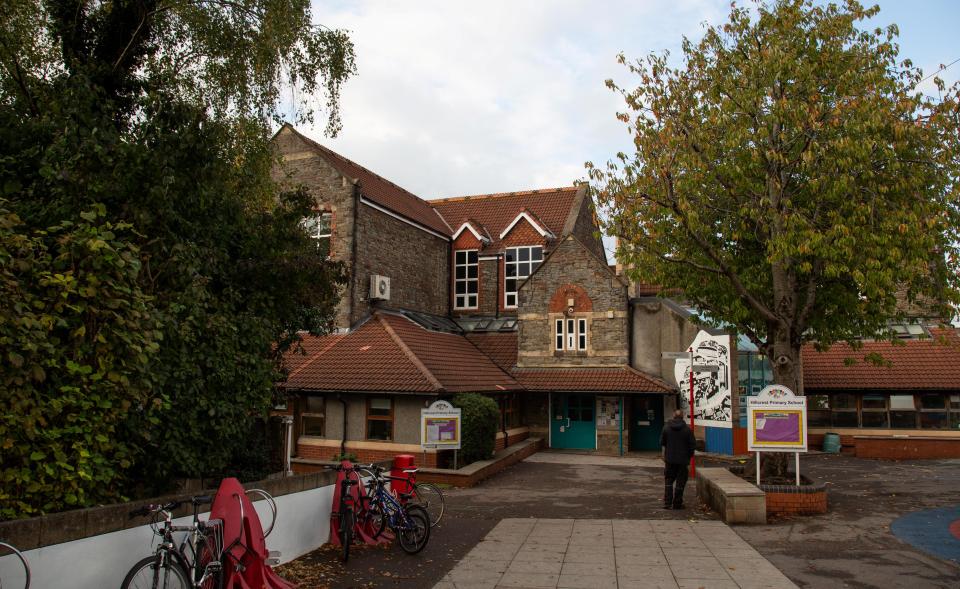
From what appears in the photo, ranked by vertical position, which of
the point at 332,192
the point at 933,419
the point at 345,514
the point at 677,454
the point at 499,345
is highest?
the point at 332,192

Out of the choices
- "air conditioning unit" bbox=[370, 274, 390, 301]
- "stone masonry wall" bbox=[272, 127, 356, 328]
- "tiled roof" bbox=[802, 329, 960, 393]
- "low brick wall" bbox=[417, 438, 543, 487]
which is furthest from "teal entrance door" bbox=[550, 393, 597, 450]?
"stone masonry wall" bbox=[272, 127, 356, 328]

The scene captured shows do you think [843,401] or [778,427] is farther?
[843,401]

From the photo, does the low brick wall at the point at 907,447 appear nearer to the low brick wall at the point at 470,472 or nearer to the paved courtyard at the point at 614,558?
the low brick wall at the point at 470,472

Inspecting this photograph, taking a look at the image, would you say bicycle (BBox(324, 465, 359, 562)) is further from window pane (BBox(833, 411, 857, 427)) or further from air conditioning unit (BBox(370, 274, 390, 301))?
window pane (BBox(833, 411, 857, 427))

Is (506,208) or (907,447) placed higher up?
(506,208)

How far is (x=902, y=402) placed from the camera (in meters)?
25.2

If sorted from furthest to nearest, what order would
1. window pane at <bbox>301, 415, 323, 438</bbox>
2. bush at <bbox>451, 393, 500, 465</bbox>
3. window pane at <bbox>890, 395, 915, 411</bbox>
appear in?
window pane at <bbox>890, 395, 915, 411</bbox>, window pane at <bbox>301, 415, 323, 438</bbox>, bush at <bbox>451, 393, 500, 465</bbox>

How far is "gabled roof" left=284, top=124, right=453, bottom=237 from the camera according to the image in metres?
25.4

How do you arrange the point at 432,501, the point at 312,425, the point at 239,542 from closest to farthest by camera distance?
the point at 239,542
the point at 432,501
the point at 312,425

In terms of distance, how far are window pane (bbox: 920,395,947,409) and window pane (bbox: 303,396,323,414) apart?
21.2 metres

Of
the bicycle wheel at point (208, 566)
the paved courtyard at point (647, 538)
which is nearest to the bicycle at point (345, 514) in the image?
the paved courtyard at point (647, 538)

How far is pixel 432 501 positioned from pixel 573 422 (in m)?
12.2

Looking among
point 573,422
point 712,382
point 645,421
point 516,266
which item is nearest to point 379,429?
point 573,422

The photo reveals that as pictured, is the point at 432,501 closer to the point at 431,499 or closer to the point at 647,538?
the point at 431,499
